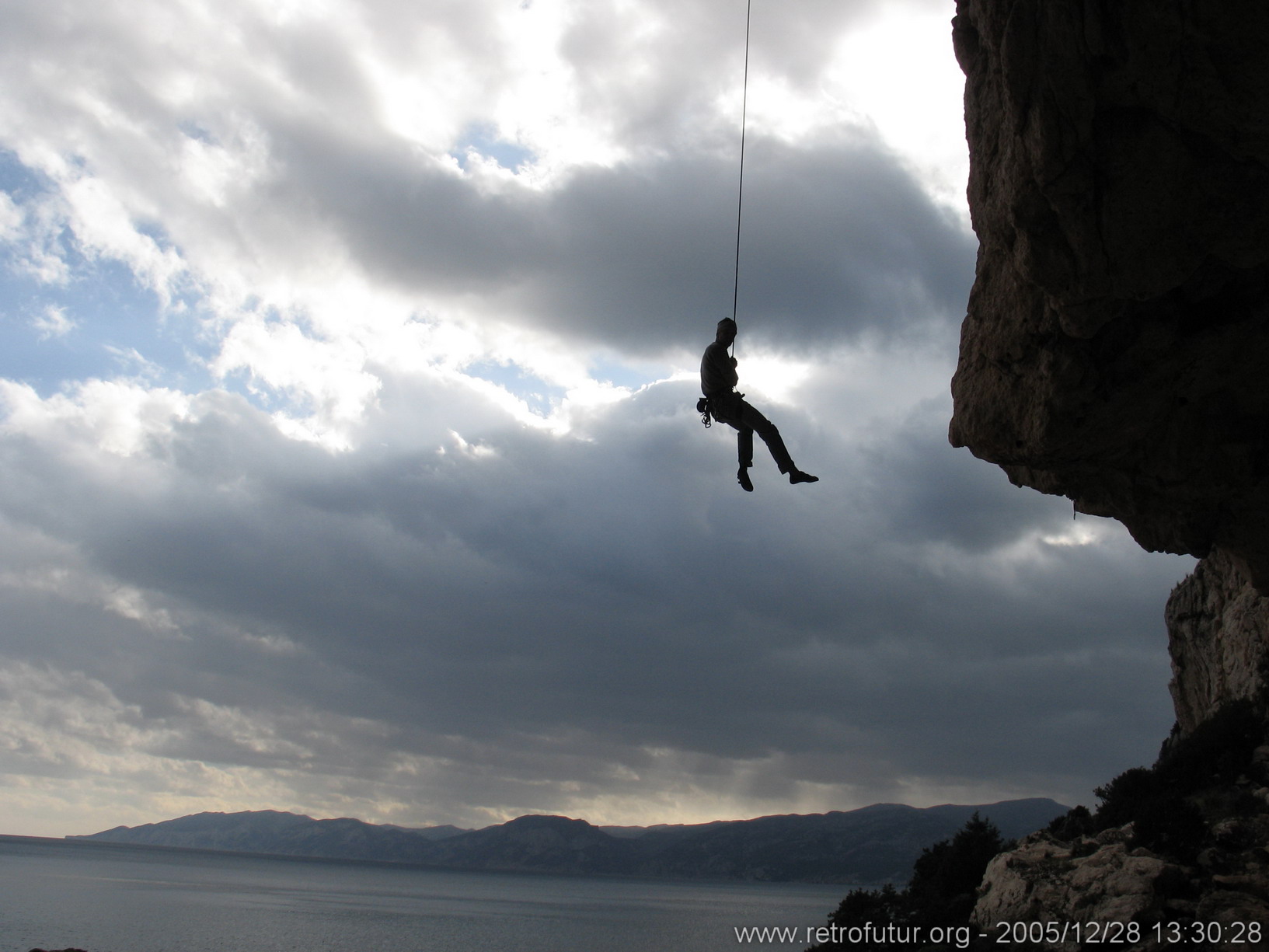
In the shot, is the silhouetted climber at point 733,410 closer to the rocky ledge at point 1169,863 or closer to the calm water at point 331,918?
the rocky ledge at point 1169,863

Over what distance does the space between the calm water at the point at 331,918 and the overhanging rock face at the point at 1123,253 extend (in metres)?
68.2

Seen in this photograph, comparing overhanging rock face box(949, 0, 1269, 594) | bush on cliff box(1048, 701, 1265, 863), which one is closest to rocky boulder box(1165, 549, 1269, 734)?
bush on cliff box(1048, 701, 1265, 863)

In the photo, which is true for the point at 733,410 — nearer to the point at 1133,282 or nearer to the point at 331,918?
the point at 1133,282

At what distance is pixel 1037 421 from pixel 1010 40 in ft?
14.2

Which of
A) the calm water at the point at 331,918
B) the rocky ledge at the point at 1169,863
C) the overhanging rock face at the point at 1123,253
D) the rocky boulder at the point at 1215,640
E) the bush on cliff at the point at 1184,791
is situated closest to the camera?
the overhanging rock face at the point at 1123,253

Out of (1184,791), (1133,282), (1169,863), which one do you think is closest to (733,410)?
(1133,282)

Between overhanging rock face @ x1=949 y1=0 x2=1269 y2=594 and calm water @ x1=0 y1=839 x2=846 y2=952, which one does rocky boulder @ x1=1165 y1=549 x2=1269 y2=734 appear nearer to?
overhanging rock face @ x1=949 y1=0 x2=1269 y2=594

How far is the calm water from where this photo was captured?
68125mm

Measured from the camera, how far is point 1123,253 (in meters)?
8.27

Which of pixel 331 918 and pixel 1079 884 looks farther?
pixel 331 918

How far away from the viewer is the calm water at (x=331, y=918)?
224ft

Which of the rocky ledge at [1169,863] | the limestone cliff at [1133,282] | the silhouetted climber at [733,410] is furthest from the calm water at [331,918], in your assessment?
the limestone cliff at [1133,282]

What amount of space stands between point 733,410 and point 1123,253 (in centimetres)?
516

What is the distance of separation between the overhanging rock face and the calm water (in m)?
68.2
